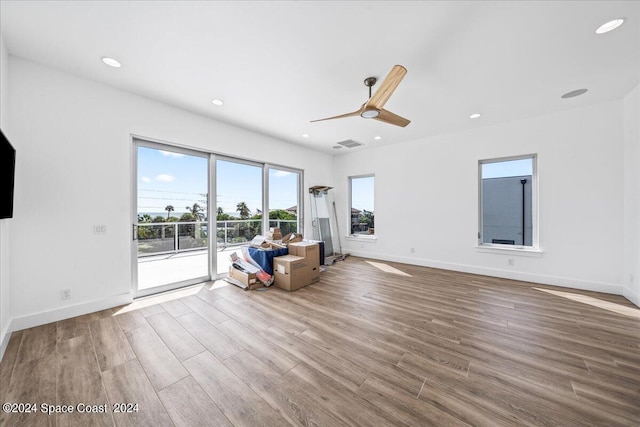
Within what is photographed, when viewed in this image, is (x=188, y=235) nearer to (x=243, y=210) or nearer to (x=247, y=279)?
(x=243, y=210)

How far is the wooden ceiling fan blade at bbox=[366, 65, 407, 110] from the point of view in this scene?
2.03 m

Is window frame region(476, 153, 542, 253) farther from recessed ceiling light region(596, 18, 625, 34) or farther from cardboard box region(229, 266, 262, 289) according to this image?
cardboard box region(229, 266, 262, 289)

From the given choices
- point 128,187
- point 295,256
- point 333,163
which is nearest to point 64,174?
point 128,187

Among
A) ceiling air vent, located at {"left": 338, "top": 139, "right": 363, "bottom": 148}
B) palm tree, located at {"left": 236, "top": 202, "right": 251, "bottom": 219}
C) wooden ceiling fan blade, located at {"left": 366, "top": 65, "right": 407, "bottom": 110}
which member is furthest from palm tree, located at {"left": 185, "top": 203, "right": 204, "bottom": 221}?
ceiling air vent, located at {"left": 338, "top": 139, "right": 363, "bottom": 148}

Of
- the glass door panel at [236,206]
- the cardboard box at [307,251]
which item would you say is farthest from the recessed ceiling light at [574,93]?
the glass door panel at [236,206]

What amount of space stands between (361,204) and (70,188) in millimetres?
5286

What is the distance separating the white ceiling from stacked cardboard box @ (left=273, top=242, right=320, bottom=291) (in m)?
2.27

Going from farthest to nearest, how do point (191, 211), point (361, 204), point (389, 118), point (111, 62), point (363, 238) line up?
point (361, 204) < point (363, 238) < point (191, 211) < point (389, 118) < point (111, 62)

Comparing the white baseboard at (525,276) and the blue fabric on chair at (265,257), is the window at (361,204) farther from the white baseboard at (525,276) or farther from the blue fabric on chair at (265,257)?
the blue fabric on chair at (265,257)

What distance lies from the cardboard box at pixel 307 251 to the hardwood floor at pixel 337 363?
86 cm

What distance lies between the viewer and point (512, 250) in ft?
12.6

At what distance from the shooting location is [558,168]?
3.52m

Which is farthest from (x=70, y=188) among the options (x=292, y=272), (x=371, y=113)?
(x=371, y=113)

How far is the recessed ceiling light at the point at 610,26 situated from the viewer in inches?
70.5
